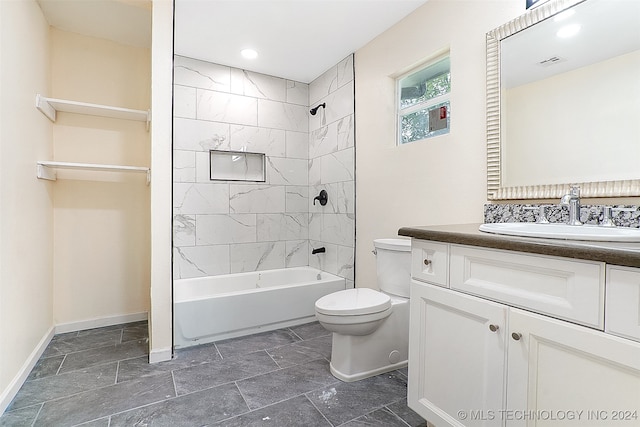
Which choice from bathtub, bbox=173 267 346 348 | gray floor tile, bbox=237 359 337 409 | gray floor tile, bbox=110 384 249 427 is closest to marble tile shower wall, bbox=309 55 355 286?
bathtub, bbox=173 267 346 348

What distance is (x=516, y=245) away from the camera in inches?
40.6

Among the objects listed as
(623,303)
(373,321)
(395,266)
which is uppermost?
(623,303)

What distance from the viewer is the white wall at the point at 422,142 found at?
1.88m

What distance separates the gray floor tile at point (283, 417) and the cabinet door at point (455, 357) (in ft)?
1.58

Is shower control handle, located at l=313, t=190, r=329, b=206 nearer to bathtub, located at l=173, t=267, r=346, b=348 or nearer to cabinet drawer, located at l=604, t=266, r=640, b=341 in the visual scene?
bathtub, located at l=173, t=267, r=346, b=348

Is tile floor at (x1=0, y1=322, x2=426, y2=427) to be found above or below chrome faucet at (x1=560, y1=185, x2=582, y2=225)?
below

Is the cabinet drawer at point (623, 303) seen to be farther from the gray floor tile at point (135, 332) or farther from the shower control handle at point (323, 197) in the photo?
the gray floor tile at point (135, 332)

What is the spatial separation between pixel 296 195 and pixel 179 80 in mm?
1585

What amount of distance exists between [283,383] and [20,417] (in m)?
1.29

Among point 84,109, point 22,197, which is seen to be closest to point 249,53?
point 84,109

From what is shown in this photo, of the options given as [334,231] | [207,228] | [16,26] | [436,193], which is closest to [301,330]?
[334,231]

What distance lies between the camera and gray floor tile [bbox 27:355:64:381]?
6.47 feet

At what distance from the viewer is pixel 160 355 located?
7.13 ft

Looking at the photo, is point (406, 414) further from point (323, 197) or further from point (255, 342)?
point (323, 197)
